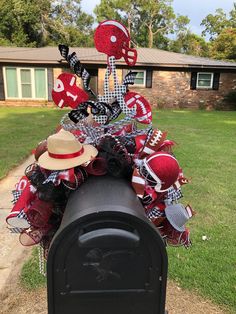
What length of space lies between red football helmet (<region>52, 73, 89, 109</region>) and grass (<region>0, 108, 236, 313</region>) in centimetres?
171

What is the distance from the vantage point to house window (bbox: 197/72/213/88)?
19.4 metres

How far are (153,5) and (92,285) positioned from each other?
49.9 metres

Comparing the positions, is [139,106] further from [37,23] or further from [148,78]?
[37,23]

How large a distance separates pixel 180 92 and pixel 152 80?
5.40 feet

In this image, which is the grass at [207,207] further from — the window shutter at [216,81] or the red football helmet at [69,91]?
the window shutter at [216,81]

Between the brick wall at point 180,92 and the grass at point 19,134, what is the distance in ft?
21.4

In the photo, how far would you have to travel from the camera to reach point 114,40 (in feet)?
6.51

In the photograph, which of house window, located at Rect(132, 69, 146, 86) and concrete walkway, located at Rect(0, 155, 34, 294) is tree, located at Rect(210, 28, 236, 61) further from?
concrete walkway, located at Rect(0, 155, 34, 294)

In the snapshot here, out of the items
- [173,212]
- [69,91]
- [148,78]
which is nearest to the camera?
[173,212]

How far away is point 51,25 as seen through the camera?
122ft

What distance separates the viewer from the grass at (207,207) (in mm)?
3117

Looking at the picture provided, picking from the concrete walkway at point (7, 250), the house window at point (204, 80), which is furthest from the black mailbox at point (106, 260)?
the house window at point (204, 80)

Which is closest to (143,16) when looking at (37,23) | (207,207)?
(37,23)

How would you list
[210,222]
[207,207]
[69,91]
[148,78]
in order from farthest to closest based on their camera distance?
1. [148,78]
2. [207,207]
3. [210,222]
4. [69,91]
